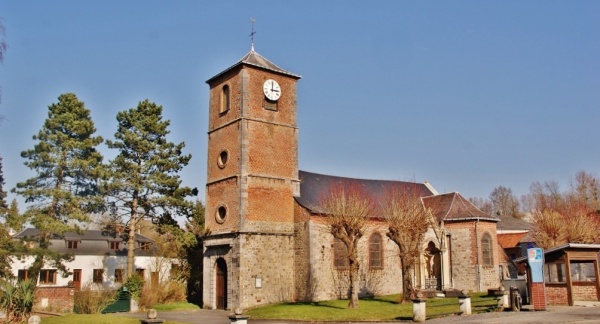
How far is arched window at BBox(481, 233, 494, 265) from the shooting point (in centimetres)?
3656

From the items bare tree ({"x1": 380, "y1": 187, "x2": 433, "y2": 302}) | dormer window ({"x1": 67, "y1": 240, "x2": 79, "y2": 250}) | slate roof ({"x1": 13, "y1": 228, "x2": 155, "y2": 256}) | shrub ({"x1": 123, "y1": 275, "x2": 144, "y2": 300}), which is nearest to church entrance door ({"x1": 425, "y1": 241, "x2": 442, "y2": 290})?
bare tree ({"x1": 380, "y1": 187, "x2": 433, "y2": 302})

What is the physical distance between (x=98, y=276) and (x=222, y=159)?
70.7 feet

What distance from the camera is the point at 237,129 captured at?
3189 centimetres

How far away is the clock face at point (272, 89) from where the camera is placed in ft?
108

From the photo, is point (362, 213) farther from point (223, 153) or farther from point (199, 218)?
point (199, 218)

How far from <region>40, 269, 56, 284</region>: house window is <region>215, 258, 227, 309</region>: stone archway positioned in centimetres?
1981

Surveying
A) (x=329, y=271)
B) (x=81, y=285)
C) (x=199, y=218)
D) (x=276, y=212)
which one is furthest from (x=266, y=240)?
(x=81, y=285)

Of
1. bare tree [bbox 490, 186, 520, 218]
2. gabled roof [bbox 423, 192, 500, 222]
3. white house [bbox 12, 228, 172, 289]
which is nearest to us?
gabled roof [bbox 423, 192, 500, 222]

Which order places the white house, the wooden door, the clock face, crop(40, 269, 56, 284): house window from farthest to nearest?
the wooden door, the white house, crop(40, 269, 56, 284): house window, the clock face

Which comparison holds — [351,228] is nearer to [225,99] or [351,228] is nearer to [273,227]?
[273,227]

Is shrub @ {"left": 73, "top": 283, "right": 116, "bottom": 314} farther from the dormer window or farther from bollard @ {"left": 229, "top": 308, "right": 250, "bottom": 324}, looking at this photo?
the dormer window

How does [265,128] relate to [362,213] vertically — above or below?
above

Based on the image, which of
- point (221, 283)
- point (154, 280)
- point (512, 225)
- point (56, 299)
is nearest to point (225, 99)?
point (221, 283)

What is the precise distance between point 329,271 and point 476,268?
36.0 feet
